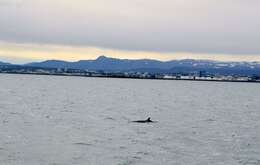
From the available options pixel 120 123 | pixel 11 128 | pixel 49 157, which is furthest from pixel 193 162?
pixel 120 123

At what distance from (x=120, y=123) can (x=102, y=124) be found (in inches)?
116

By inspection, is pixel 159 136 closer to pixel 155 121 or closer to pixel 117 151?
pixel 117 151

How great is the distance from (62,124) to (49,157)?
21.9m

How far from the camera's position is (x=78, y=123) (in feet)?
200

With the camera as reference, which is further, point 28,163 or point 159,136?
point 159,136

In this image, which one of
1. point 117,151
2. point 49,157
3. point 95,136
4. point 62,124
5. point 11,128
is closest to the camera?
point 49,157

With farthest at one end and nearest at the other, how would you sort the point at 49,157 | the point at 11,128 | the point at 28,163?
the point at 11,128 < the point at 49,157 < the point at 28,163

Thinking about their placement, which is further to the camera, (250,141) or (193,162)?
(250,141)

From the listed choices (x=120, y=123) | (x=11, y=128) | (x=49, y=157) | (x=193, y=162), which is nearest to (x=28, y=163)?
(x=49, y=157)

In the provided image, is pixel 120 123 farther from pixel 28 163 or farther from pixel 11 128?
pixel 28 163

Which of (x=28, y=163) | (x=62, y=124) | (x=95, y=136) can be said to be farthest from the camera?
(x=62, y=124)

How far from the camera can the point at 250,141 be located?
50031 mm

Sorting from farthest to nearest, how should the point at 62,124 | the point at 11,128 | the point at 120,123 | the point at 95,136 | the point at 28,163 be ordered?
1. the point at 120,123
2. the point at 62,124
3. the point at 11,128
4. the point at 95,136
5. the point at 28,163

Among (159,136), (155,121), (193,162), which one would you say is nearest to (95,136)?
(159,136)
